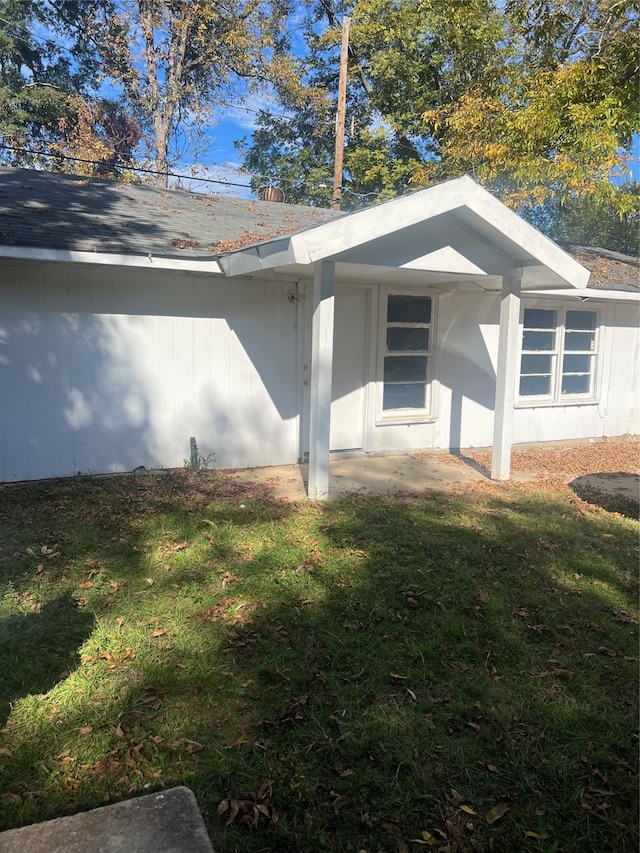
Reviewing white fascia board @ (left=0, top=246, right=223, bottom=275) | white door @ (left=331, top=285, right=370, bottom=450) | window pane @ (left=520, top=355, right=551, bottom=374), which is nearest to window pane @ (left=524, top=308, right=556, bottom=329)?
window pane @ (left=520, top=355, right=551, bottom=374)

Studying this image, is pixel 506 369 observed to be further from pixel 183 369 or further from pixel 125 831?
pixel 125 831

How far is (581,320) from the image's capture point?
9.88 metres

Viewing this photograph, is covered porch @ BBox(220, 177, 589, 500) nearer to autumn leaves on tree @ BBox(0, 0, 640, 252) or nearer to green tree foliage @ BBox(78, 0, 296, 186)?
autumn leaves on tree @ BBox(0, 0, 640, 252)

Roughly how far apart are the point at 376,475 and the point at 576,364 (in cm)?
482

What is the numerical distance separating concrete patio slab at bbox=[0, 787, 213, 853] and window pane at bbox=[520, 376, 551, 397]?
8503 mm

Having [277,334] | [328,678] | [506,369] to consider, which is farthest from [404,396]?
[328,678]

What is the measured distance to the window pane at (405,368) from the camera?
27.8 ft

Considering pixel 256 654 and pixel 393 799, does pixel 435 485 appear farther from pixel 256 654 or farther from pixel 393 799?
pixel 393 799

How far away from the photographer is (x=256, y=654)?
3289 mm

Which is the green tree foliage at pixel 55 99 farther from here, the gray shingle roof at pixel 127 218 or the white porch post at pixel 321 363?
the white porch post at pixel 321 363

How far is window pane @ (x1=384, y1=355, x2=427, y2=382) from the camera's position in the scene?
847 centimetres

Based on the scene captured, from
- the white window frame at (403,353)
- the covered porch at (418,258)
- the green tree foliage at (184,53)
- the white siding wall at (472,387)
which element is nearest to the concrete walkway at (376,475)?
the covered porch at (418,258)

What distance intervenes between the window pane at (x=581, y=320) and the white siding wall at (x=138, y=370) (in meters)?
4.99

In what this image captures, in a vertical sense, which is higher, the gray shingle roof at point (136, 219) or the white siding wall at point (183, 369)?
the gray shingle roof at point (136, 219)
